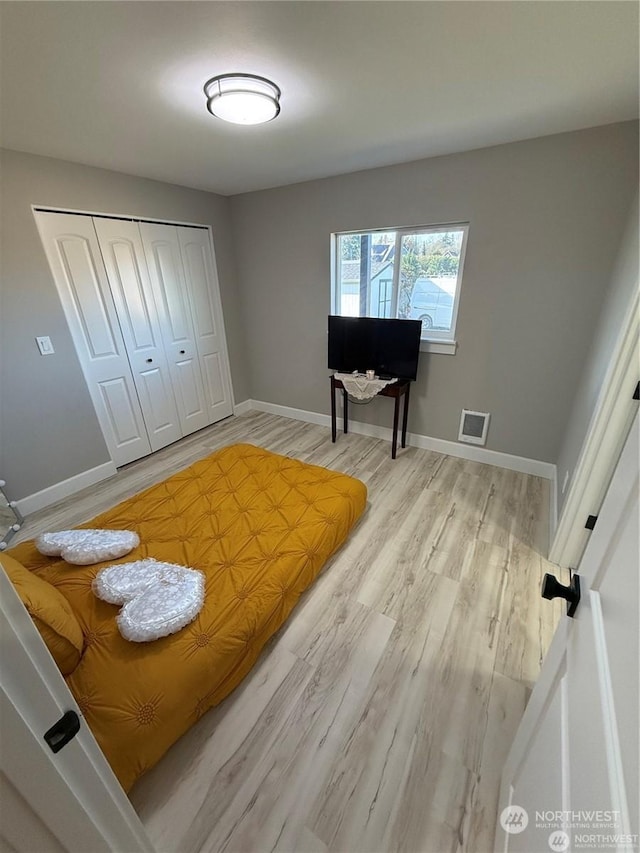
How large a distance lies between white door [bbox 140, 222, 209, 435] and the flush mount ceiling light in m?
1.73

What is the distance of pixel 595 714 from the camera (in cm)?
55

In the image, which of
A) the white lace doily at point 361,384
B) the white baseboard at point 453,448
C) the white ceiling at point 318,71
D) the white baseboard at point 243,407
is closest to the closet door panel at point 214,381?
the white baseboard at point 243,407

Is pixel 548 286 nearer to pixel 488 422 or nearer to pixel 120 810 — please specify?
pixel 488 422

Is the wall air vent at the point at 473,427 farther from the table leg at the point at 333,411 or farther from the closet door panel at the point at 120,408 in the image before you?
the closet door panel at the point at 120,408

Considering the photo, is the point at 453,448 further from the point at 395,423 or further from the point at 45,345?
the point at 45,345

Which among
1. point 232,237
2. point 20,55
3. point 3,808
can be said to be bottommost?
point 3,808

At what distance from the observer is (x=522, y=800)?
0.84 m

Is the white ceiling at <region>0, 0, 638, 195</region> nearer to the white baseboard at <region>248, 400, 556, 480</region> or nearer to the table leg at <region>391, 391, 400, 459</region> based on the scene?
the table leg at <region>391, 391, 400, 459</region>

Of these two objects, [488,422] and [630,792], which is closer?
[630,792]

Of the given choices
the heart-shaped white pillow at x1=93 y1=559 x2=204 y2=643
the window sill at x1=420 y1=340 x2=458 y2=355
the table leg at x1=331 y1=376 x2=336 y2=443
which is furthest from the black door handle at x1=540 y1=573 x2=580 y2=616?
the table leg at x1=331 y1=376 x2=336 y2=443

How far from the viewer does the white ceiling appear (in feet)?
3.71

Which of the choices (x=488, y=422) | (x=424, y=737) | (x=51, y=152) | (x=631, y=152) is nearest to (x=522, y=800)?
(x=424, y=737)

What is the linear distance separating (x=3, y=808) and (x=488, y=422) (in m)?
3.15

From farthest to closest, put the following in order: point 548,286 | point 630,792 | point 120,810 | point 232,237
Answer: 1. point 232,237
2. point 548,286
3. point 120,810
4. point 630,792
